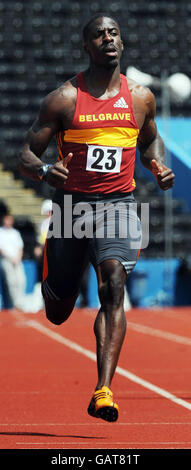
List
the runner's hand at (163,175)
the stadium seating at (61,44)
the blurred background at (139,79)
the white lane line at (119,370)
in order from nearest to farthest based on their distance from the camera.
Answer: the runner's hand at (163,175), the white lane line at (119,370), the blurred background at (139,79), the stadium seating at (61,44)

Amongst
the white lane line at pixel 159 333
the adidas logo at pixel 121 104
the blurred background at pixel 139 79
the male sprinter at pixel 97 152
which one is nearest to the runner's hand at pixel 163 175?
the male sprinter at pixel 97 152

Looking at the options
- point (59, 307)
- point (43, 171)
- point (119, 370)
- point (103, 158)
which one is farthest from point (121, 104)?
point (119, 370)

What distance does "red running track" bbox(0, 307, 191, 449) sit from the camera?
485cm

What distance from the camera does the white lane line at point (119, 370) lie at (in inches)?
253

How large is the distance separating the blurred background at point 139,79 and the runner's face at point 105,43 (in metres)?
11.3

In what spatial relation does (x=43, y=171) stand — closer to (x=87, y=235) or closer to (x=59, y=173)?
(x=59, y=173)

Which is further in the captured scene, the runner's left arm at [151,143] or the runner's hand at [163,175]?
the runner's left arm at [151,143]

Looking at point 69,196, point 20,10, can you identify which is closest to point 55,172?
point 69,196

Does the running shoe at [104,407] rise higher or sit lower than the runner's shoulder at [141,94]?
lower

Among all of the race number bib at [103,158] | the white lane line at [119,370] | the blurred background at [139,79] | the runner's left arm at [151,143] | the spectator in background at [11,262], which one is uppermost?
the blurred background at [139,79]

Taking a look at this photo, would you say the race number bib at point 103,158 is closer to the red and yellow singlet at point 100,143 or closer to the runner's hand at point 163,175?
the red and yellow singlet at point 100,143

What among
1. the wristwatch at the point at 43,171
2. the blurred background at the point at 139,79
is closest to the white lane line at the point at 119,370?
the wristwatch at the point at 43,171

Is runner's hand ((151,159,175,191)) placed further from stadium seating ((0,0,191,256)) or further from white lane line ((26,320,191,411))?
stadium seating ((0,0,191,256))

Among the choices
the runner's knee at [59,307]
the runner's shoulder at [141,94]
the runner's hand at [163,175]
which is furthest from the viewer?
the runner's knee at [59,307]
